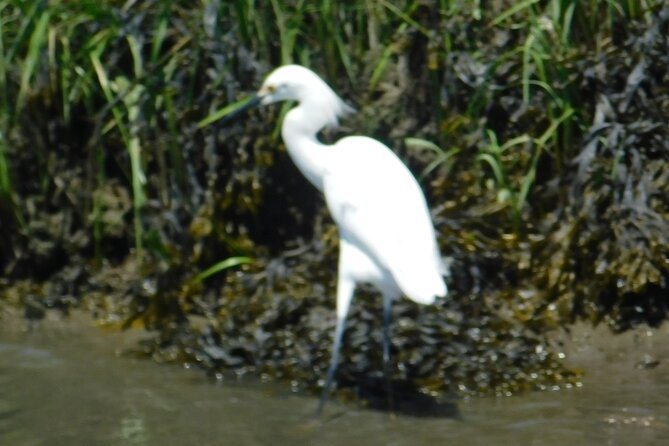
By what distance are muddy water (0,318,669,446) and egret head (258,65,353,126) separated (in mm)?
1153

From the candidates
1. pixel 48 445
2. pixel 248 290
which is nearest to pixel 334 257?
pixel 248 290

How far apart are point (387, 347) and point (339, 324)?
0.21 metres

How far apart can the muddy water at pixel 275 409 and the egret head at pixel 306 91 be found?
1.15 metres

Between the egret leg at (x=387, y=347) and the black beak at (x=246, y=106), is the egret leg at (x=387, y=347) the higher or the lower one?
the lower one

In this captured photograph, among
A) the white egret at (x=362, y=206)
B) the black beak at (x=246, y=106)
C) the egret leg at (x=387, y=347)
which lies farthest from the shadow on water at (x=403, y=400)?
the black beak at (x=246, y=106)

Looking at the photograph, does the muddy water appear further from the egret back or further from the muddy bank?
the egret back

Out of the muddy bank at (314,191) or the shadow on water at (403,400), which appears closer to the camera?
the shadow on water at (403,400)

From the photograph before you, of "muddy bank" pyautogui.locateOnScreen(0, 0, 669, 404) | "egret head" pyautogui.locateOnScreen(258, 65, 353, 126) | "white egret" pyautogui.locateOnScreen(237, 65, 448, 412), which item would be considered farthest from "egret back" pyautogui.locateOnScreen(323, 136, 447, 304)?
"muddy bank" pyautogui.locateOnScreen(0, 0, 669, 404)

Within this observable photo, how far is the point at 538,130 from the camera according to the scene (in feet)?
21.0

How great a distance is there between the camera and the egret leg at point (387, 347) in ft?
18.0

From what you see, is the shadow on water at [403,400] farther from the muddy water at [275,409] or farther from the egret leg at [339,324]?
the egret leg at [339,324]

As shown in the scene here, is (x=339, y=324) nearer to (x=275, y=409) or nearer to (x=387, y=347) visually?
(x=387, y=347)

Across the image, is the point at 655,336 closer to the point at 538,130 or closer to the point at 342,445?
the point at 538,130

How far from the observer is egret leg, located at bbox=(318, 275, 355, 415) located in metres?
5.49
